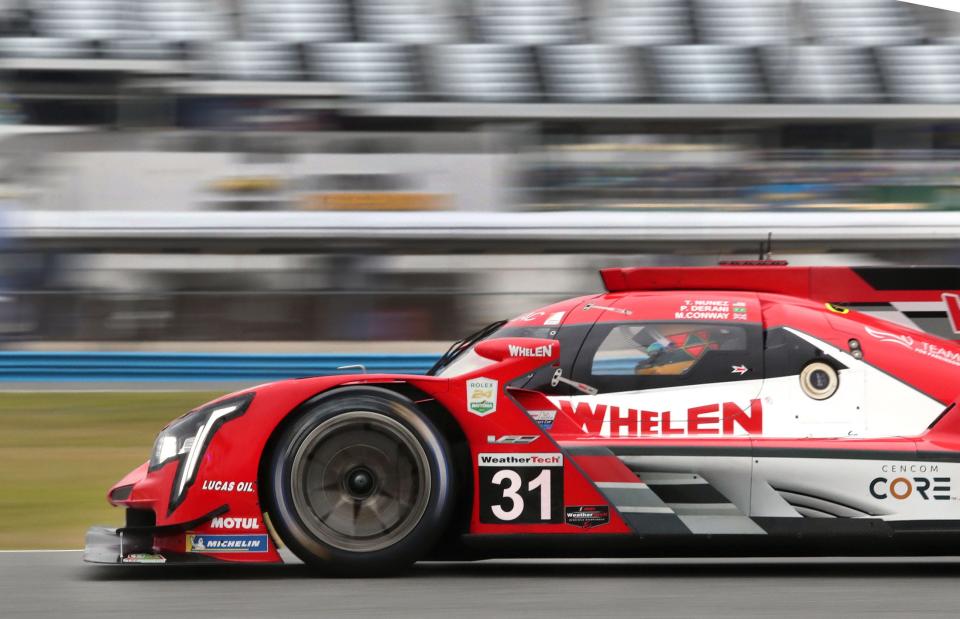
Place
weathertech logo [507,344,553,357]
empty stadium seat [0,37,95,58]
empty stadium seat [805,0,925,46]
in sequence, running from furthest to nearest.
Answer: empty stadium seat [805,0,925,46]
empty stadium seat [0,37,95,58]
weathertech logo [507,344,553,357]

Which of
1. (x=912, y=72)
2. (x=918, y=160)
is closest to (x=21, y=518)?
(x=918, y=160)

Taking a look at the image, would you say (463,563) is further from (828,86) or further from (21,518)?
(828,86)

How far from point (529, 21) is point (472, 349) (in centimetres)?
1900

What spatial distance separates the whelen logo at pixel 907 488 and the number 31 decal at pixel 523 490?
120 centimetres

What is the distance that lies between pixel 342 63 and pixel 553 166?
172 inches

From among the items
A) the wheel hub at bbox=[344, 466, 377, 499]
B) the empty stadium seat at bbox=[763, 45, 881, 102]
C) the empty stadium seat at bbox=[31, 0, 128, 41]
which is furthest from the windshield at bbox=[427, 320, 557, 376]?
the empty stadium seat at bbox=[763, 45, 881, 102]

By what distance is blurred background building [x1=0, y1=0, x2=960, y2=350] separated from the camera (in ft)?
63.4

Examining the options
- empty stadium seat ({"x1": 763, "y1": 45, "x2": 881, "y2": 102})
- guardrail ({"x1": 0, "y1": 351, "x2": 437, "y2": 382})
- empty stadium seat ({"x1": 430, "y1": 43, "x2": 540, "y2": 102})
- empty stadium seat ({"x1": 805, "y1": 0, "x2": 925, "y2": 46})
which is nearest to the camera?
guardrail ({"x1": 0, "y1": 351, "x2": 437, "y2": 382})

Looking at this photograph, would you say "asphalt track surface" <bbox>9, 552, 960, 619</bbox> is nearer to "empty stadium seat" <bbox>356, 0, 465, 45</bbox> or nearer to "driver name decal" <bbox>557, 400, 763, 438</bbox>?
"driver name decal" <bbox>557, 400, 763, 438</bbox>

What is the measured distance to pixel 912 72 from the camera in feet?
78.9

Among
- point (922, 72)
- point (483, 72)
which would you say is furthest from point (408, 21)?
point (922, 72)

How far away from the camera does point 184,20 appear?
22375 mm

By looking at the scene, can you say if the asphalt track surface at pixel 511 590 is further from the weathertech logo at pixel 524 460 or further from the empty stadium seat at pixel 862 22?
the empty stadium seat at pixel 862 22

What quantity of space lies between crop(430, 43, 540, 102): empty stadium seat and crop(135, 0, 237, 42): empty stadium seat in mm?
3698
